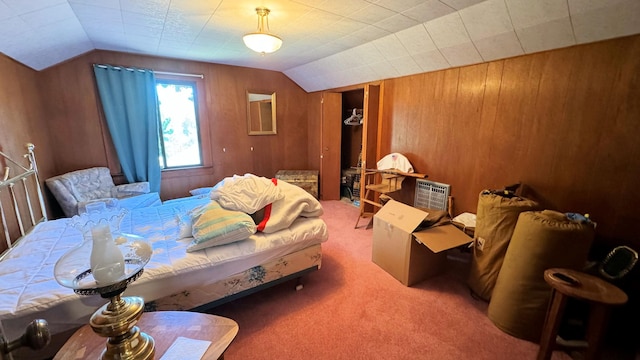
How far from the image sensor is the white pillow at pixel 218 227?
6.00 feet

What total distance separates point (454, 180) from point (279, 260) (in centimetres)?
231

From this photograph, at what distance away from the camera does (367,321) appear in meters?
1.97

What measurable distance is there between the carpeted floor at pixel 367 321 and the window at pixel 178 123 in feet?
9.84

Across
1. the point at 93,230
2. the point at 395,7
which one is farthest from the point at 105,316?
the point at 395,7

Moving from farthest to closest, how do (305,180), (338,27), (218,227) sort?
(305,180)
(338,27)
(218,227)

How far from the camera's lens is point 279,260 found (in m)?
2.11

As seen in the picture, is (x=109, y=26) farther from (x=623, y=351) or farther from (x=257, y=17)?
(x=623, y=351)

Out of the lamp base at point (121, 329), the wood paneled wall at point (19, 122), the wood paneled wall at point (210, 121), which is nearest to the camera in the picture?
the lamp base at point (121, 329)

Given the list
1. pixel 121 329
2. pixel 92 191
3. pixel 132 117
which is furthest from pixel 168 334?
pixel 132 117

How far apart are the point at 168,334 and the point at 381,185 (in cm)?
306

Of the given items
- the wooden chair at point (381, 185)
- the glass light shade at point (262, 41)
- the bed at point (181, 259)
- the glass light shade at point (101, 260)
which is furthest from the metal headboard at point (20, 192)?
the wooden chair at point (381, 185)

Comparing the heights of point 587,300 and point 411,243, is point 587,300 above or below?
above

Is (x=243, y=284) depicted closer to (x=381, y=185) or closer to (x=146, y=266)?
(x=146, y=266)

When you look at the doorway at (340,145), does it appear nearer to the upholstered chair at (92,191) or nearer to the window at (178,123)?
the window at (178,123)
